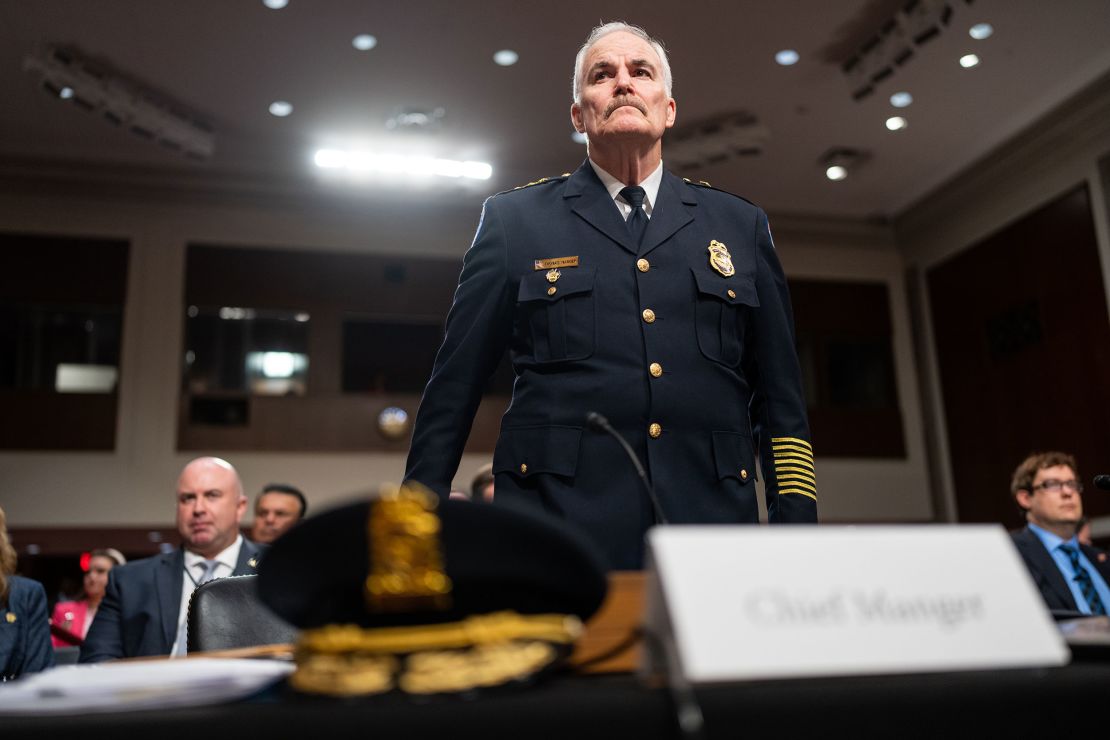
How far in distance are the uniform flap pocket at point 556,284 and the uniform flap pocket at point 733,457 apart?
307 mm

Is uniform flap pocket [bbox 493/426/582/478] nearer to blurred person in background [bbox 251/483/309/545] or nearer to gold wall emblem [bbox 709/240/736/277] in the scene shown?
gold wall emblem [bbox 709/240/736/277]

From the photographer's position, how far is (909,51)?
6426 mm

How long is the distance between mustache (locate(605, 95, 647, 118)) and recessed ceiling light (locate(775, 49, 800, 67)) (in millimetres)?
5566

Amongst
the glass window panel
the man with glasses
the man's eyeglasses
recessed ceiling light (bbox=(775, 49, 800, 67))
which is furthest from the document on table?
the glass window panel

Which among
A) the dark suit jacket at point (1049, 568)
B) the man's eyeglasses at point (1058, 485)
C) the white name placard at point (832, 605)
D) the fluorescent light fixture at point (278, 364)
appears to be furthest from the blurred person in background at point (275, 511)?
the white name placard at point (832, 605)

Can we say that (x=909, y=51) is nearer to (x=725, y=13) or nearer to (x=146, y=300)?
(x=725, y=13)

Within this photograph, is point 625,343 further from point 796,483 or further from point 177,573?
point 177,573

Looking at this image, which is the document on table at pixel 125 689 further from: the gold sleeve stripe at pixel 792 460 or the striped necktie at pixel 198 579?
the striped necktie at pixel 198 579

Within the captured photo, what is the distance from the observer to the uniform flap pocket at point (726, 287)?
1624 mm

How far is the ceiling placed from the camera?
638 cm

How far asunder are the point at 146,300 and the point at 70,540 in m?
1.98

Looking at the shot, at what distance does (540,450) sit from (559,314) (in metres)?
0.22

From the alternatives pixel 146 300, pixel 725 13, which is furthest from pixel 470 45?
pixel 146 300

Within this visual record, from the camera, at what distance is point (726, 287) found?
1.64m
